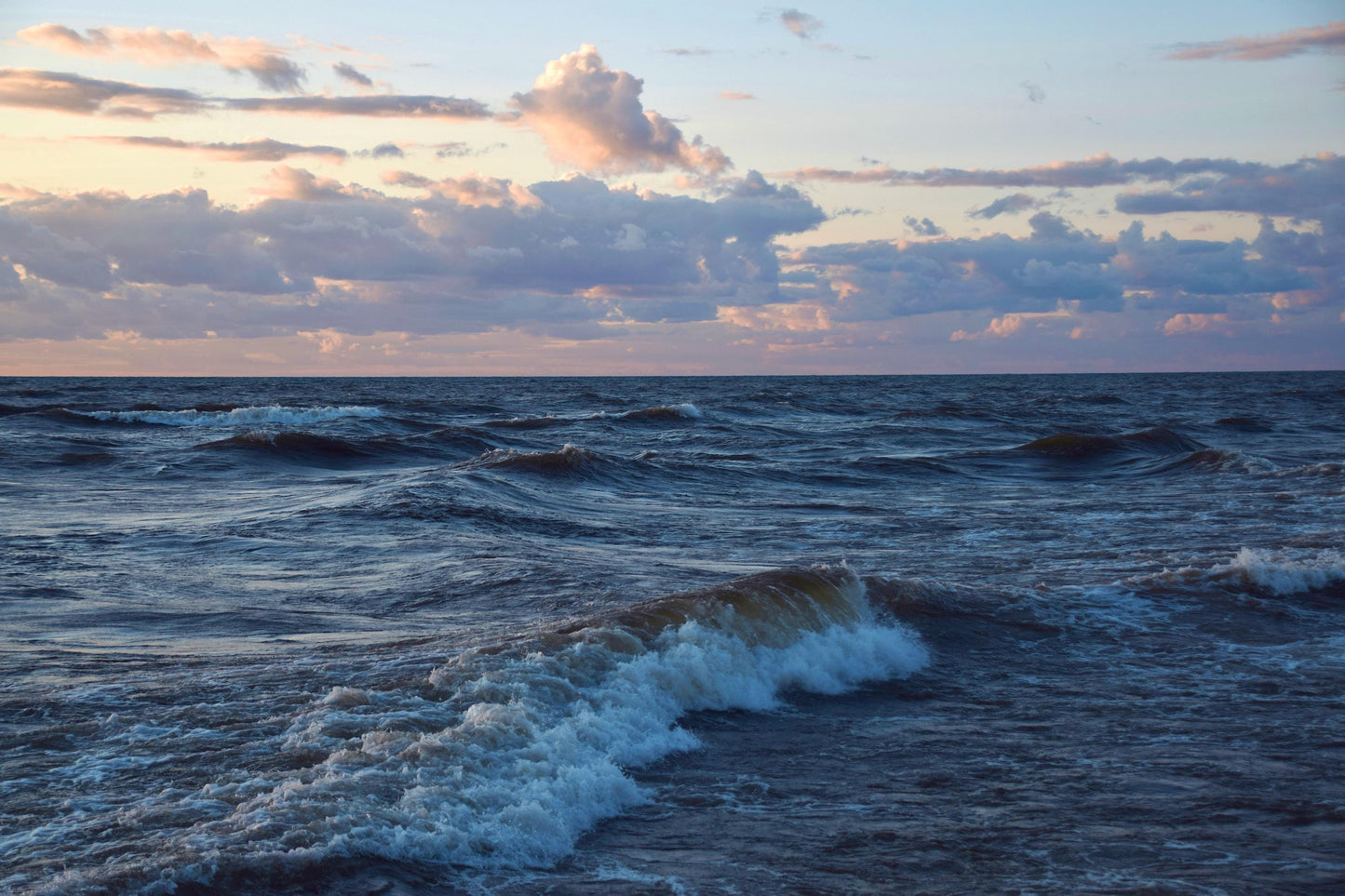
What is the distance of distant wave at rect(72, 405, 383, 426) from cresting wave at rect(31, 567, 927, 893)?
3215 centimetres

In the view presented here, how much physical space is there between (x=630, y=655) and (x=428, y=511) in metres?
8.67

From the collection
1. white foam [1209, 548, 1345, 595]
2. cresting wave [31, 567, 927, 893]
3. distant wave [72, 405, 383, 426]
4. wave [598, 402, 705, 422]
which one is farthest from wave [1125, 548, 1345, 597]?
distant wave [72, 405, 383, 426]

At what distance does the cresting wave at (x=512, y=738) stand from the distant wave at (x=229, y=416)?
3215 cm

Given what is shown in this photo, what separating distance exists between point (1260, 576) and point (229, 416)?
36.6m

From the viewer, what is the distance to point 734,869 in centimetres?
445

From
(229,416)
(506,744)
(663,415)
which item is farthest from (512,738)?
(663,415)

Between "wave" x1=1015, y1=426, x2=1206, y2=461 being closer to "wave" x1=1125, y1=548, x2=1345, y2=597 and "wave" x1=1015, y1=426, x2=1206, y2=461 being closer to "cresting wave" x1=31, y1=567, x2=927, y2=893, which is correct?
"wave" x1=1125, y1=548, x2=1345, y2=597

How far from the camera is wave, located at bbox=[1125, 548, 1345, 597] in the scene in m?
10.3

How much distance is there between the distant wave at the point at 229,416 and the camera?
36844mm

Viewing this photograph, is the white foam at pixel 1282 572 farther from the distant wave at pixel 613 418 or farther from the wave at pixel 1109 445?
the distant wave at pixel 613 418

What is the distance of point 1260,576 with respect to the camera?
411 inches

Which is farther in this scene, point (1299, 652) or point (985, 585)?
point (985, 585)

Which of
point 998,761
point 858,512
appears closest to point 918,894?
point 998,761

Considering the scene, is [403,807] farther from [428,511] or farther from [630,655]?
[428,511]
